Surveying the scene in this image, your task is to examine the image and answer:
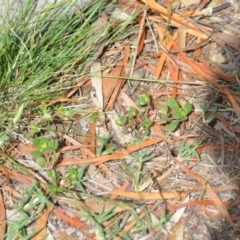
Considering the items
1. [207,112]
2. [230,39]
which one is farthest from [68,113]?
[230,39]

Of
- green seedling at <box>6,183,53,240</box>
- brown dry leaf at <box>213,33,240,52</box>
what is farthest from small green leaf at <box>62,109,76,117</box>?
brown dry leaf at <box>213,33,240,52</box>

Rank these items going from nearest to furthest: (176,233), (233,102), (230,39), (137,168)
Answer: (176,233), (137,168), (233,102), (230,39)

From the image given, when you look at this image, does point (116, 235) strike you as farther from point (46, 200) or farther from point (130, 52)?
point (130, 52)

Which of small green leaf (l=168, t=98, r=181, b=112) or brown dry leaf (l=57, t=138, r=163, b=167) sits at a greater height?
small green leaf (l=168, t=98, r=181, b=112)

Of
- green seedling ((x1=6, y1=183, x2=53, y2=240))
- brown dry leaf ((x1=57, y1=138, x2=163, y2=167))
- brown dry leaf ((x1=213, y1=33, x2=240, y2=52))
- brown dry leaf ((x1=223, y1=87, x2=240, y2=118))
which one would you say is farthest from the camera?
brown dry leaf ((x1=213, y1=33, x2=240, y2=52))

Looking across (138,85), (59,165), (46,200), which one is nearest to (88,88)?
(138,85)

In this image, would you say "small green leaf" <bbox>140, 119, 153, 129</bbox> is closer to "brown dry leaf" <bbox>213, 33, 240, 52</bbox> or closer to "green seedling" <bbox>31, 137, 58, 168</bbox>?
"green seedling" <bbox>31, 137, 58, 168</bbox>

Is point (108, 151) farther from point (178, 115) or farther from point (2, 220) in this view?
point (2, 220)
